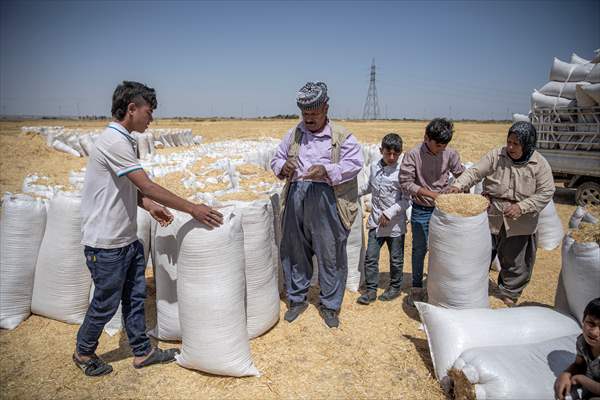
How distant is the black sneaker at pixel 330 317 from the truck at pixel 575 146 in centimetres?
575

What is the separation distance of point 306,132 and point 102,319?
177 cm

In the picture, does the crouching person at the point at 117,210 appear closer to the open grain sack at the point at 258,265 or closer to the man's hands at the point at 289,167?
the open grain sack at the point at 258,265

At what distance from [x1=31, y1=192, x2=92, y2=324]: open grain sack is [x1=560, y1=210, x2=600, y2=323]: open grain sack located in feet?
10.2

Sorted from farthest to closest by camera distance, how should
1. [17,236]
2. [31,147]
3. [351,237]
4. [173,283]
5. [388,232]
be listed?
[31,147]
[351,237]
[388,232]
[17,236]
[173,283]

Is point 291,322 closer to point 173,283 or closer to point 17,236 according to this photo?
point 173,283

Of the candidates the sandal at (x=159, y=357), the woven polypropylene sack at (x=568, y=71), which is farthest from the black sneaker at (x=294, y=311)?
the woven polypropylene sack at (x=568, y=71)

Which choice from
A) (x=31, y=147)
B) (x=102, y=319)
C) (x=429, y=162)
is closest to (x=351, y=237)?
(x=429, y=162)

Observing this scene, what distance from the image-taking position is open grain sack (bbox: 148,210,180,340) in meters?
2.42

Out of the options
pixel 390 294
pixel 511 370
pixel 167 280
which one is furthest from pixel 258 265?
pixel 511 370

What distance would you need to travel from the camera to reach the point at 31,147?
11.7m

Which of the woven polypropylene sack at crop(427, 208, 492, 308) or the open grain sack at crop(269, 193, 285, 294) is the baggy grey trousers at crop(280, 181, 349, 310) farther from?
the woven polypropylene sack at crop(427, 208, 492, 308)

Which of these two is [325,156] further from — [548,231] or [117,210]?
[548,231]

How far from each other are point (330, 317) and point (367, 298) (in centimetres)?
45

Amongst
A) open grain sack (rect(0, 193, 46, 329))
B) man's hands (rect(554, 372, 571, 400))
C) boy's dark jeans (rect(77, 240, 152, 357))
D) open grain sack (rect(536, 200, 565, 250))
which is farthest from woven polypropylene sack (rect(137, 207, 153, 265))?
open grain sack (rect(536, 200, 565, 250))
